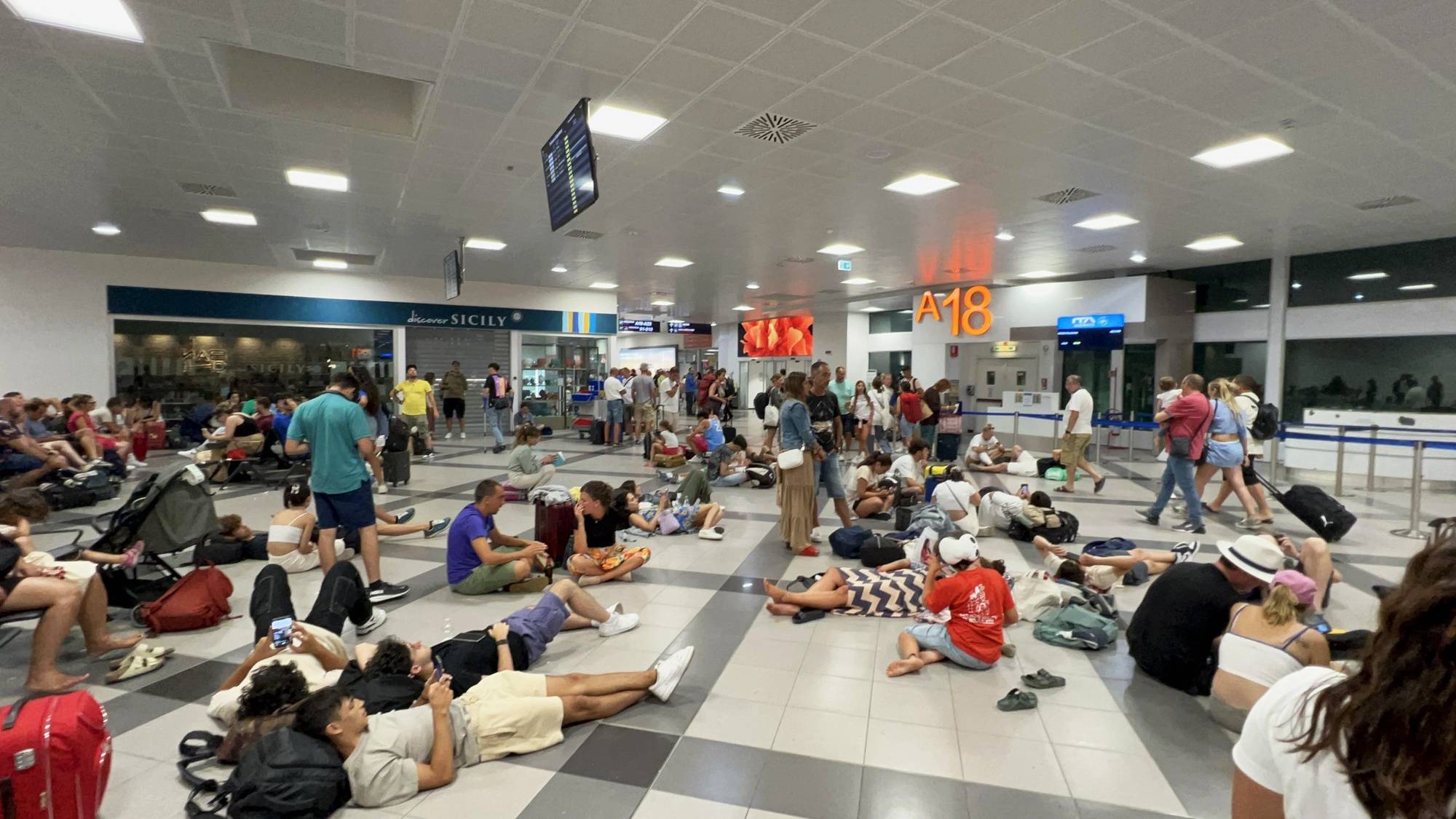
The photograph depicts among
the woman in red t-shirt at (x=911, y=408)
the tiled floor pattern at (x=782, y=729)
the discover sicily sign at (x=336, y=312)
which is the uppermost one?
the discover sicily sign at (x=336, y=312)

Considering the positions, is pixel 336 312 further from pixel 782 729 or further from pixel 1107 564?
pixel 1107 564

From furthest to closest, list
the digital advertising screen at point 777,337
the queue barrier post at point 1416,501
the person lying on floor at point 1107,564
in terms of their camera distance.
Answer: the digital advertising screen at point 777,337 < the queue barrier post at point 1416,501 < the person lying on floor at point 1107,564

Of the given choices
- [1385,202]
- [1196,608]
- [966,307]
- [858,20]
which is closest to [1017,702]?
[1196,608]

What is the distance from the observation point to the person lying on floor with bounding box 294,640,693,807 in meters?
2.72

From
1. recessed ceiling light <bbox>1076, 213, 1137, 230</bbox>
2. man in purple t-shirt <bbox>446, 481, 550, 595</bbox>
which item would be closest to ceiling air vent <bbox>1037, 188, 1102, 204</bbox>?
recessed ceiling light <bbox>1076, 213, 1137, 230</bbox>

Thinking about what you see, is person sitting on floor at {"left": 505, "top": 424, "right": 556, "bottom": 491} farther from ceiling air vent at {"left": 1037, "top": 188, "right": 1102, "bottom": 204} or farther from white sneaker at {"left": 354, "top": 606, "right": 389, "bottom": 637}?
ceiling air vent at {"left": 1037, "top": 188, "right": 1102, "bottom": 204}

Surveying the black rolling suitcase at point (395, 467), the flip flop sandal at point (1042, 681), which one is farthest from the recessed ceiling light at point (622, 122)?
the black rolling suitcase at point (395, 467)

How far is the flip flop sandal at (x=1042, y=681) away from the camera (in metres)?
3.76

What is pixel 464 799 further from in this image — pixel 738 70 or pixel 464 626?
pixel 738 70

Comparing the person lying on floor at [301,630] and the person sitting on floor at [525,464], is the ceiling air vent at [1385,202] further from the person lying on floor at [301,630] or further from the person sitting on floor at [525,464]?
the person lying on floor at [301,630]

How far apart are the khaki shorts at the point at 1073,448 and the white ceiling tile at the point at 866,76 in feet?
21.6

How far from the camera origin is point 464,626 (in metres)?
4.62

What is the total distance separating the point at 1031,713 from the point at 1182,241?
11707mm

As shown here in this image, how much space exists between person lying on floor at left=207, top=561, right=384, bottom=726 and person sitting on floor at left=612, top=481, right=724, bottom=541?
2.70m
